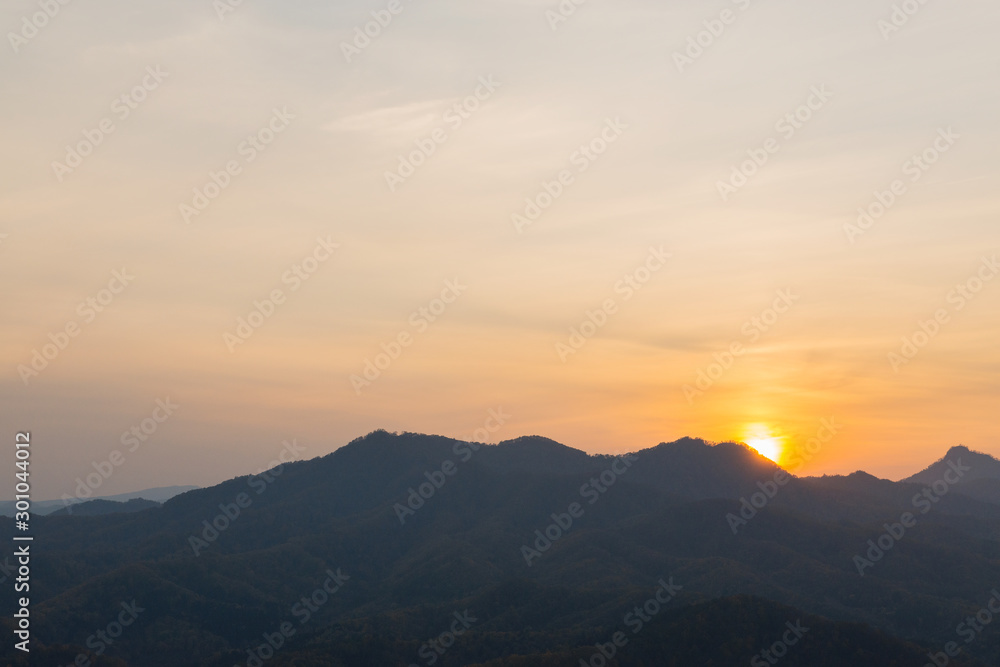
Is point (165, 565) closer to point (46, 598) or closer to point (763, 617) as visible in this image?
point (46, 598)

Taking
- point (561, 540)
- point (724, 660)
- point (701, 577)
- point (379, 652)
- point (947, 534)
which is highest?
point (724, 660)

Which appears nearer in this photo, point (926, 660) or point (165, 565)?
point (926, 660)

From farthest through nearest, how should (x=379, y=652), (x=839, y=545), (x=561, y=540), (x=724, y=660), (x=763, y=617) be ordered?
(x=561, y=540), (x=839, y=545), (x=379, y=652), (x=763, y=617), (x=724, y=660)

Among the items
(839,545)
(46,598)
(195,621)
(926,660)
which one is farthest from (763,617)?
(46,598)

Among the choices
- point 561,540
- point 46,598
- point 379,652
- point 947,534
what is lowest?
point 947,534

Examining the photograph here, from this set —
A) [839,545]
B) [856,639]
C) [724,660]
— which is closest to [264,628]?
[724,660]

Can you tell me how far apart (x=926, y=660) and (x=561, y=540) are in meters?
103

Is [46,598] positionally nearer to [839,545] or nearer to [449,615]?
[449,615]

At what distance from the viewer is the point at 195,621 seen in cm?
14738

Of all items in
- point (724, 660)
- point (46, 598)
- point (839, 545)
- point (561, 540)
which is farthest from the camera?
point (561, 540)

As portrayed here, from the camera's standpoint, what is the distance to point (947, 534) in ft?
633

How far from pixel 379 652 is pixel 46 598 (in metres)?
84.7

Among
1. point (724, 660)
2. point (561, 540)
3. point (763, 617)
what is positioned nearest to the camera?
point (724, 660)

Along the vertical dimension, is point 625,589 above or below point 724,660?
below
